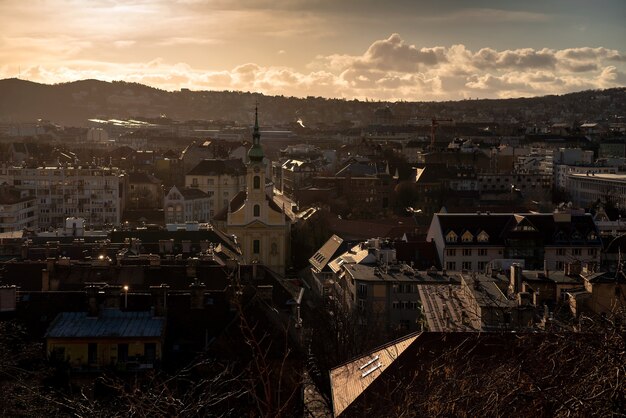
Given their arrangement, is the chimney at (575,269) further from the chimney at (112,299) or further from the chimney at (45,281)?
the chimney at (112,299)

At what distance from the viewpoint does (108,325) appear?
654 inches

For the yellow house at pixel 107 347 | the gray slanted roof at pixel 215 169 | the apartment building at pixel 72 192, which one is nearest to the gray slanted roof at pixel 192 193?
the gray slanted roof at pixel 215 169

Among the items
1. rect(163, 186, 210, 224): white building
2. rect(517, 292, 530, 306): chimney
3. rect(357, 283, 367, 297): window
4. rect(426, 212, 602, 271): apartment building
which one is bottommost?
rect(163, 186, 210, 224): white building

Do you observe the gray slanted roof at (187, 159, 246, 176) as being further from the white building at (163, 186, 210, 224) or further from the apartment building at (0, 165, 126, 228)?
the apartment building at (0, 165, 126, 228)

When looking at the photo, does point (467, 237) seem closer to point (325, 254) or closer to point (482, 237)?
point (482, 237)

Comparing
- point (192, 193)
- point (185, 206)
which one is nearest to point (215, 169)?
point (192, 193)

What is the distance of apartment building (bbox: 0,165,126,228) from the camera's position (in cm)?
5834

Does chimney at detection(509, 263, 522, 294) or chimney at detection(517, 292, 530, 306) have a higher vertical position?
chimney at detection(517, 292, 530, 306)

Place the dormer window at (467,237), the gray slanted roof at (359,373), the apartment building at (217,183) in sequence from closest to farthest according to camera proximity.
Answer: the gray slanted roof at (359,373)
the dormer window at (467,237)
the apartment building at (217,183)

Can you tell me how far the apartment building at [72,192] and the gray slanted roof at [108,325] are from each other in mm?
41524

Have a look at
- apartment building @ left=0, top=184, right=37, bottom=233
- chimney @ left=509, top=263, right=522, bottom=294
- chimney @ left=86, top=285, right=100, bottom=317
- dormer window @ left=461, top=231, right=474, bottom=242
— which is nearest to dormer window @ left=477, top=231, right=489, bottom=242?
dormer window @ left=461, top=231, right=474, bottom=242

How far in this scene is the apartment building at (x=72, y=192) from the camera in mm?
58344

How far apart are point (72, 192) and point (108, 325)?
4382 centimetres

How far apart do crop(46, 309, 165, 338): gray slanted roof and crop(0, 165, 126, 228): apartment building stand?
136 ft
